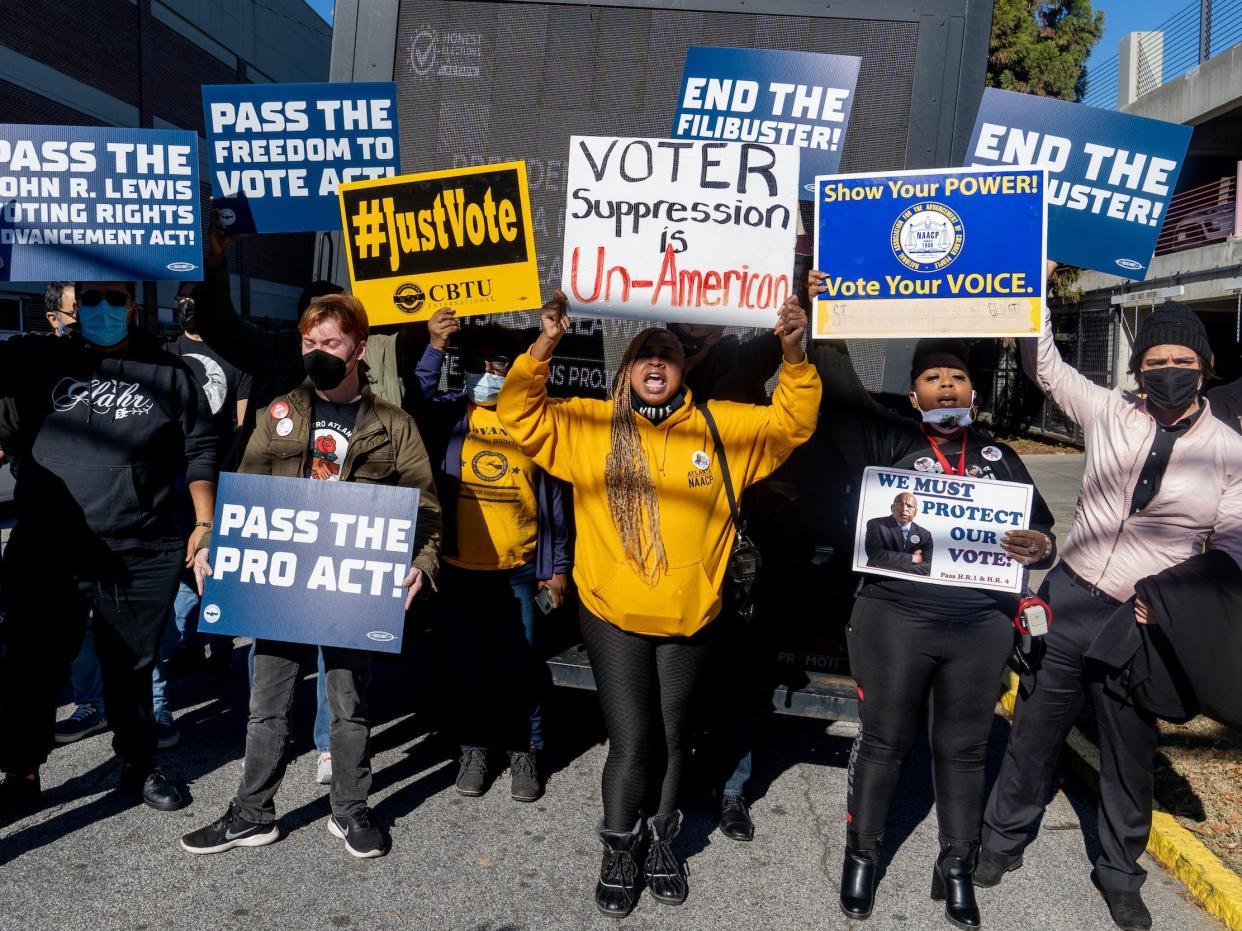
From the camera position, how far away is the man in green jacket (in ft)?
12.2

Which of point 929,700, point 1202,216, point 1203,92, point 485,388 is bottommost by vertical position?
point 929,700

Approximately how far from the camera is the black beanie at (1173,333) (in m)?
3.54

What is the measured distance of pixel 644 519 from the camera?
3.54m

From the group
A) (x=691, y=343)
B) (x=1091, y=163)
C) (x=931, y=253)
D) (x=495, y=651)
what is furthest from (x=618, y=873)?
(x=1091, y=163)

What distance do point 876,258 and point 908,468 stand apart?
76cm

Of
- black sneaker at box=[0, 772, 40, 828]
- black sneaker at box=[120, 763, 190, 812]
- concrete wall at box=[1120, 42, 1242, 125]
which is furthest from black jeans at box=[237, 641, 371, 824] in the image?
concrete wall at box=[1120, 42, 1242, 125]

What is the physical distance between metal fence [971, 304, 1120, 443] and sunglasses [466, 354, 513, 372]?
18297 mm

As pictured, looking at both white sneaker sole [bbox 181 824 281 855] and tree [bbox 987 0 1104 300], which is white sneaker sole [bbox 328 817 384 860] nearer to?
white sneaker sole [bbox 181 824 281 855]

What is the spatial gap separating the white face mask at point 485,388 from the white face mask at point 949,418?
1694 millimetres

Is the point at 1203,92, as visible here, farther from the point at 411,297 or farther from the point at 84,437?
the point at 84,437

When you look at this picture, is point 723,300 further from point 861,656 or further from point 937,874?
point 937,874

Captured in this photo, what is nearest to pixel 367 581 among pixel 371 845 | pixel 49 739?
pixel 371 845

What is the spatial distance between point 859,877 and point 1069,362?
844 inches

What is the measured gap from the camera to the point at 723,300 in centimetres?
384
